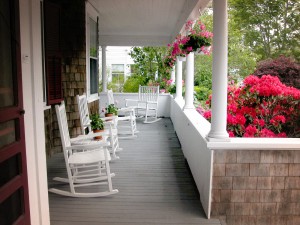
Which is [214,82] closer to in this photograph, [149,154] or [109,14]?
[149,154]

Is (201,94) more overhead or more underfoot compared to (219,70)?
more underfoot

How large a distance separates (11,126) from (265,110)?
112 inches

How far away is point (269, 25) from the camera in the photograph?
1191 centimetres

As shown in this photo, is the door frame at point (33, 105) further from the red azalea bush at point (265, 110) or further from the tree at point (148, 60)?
the tree at point (148, 60)

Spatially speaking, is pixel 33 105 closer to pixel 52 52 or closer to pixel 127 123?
pixel 52 52

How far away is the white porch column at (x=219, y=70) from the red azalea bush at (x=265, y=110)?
674mm

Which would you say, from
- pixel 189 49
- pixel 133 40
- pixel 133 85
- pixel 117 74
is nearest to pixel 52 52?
pixel 189 49

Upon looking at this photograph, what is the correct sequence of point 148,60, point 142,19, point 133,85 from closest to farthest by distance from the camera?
1. point 142,19
2. point 148,60
3. point 133,85

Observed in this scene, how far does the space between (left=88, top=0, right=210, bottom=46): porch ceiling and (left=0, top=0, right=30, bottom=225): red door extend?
2.58 meters

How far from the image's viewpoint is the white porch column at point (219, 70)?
3039 mm

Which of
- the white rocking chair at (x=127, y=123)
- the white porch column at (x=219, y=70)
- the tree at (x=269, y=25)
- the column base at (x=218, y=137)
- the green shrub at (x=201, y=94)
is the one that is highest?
the tree at (x=269, y=25)

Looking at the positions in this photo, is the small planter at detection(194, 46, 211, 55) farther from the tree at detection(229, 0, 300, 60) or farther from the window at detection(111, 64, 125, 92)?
the window at detection(111, 64, 125, 92)

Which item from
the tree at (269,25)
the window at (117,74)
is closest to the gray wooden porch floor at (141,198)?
the tree at (269,25)

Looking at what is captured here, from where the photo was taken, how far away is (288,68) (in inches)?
250
